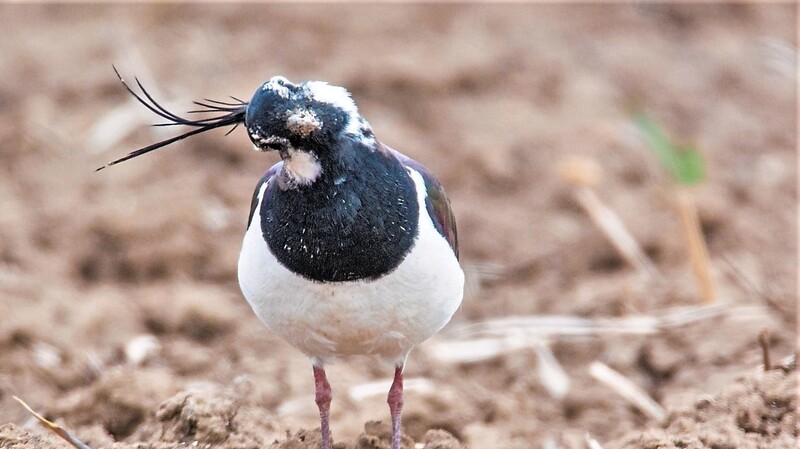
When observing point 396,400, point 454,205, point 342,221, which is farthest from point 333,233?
point 454,205

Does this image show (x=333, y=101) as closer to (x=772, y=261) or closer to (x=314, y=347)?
(x=314, y=347)

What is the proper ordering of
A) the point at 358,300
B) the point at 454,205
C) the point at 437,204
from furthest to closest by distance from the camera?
1. the point at 454,205
2. the point at 437,204
3. the point at 358,300

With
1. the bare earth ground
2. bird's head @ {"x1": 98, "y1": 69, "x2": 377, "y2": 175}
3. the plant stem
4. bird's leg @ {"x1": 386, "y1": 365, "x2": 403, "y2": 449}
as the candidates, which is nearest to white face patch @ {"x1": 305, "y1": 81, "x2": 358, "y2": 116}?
bird's head @ {"x1": 98, "y1": 69, "x2": 377, "y2": 175}

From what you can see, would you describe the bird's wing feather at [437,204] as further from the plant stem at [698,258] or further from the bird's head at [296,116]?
the plant stem at [698,258]

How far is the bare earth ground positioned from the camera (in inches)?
198

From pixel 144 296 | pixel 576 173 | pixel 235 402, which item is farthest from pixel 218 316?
pixel 576 173

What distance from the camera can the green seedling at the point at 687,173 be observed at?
5.83m

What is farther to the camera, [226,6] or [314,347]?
[226,6]

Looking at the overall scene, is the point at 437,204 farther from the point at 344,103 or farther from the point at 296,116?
the point at 296,116

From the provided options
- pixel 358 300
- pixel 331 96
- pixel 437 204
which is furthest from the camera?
pixel 437 204

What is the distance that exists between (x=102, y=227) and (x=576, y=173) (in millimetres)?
2762

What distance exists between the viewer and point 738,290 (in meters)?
6.30

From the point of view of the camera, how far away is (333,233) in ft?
11.8

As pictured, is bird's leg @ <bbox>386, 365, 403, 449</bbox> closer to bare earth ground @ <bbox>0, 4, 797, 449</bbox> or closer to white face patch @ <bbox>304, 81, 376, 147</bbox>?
bare earth ground @ <bbox>0, 4, 797, 449</bbox>
